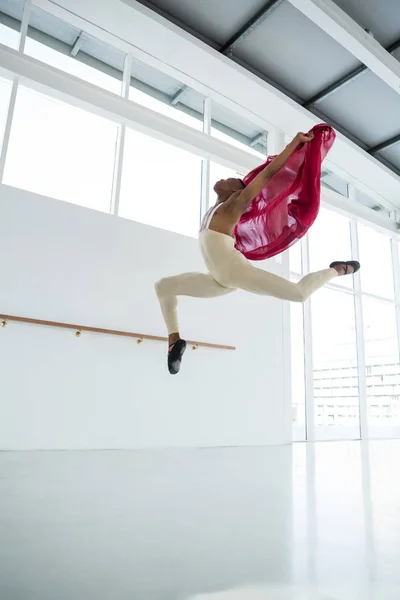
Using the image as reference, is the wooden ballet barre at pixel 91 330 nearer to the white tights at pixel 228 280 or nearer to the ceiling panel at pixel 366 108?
the white tights at pixel 228 280

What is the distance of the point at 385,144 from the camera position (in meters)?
6.64

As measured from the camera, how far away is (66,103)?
4621 millimetres

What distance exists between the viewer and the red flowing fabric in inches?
101

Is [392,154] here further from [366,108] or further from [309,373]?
[309,373]

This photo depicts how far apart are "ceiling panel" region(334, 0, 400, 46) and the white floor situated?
4333mm

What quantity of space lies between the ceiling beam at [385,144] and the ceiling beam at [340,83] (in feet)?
4.73

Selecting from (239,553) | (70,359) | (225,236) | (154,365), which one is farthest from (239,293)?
(239,553)

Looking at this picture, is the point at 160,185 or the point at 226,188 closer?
the point at 226,188

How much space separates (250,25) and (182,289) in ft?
11.9

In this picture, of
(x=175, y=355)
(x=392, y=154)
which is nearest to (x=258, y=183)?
(x=175, y=355)

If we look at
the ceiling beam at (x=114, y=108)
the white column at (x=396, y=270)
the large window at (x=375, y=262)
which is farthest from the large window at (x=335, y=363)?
the ceiling beam at (x=114, y=108)

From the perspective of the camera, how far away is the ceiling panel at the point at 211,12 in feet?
14.7

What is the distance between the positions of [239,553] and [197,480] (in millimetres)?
1136

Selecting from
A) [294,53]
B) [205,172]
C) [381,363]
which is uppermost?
[294,53]
